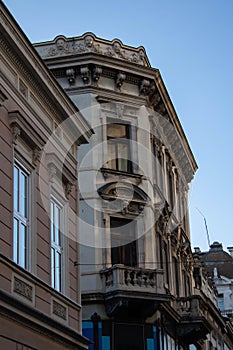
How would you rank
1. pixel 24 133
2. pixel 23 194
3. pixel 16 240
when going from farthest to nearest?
pixel 23 194 < pixel 24 133 < pixel 16 240

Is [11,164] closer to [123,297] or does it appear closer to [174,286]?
[123,297]

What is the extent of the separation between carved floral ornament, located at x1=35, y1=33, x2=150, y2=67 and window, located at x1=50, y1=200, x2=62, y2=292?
10659mm

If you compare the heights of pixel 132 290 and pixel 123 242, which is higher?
pixel 123 242

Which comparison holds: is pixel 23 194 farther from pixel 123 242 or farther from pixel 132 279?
pixel 123 242

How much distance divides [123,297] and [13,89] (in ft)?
35.0

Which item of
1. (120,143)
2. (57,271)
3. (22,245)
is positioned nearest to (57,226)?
(57,271)

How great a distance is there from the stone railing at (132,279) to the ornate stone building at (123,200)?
32 mm

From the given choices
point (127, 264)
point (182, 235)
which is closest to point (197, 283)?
point (182, 235)

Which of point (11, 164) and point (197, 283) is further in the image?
point (197, 283)

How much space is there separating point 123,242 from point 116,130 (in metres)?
4.04

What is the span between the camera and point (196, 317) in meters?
29.4

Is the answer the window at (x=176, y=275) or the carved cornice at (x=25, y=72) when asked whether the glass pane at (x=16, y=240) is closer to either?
the carved cornice at (x=25, y=72)

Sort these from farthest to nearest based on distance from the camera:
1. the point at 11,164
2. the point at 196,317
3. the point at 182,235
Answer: the point at 182,235, the point at 196,317, the point at 11,164

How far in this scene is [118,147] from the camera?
87.8 feet
